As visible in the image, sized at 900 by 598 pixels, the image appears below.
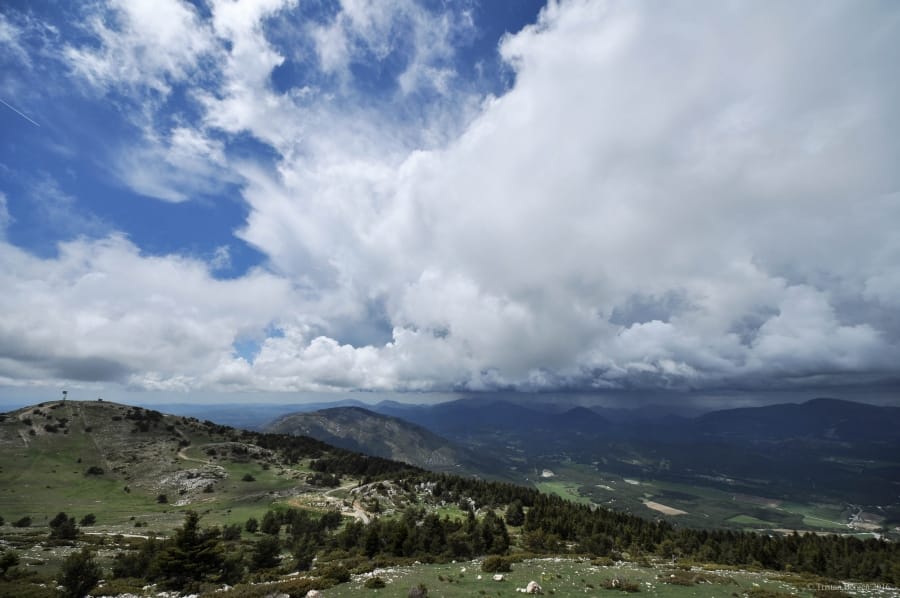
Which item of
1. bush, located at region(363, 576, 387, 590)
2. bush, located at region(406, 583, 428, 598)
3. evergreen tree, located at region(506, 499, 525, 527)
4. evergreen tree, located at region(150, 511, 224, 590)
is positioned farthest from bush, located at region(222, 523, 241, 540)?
evergreen tree, located at region(506, 499, 525, 527)

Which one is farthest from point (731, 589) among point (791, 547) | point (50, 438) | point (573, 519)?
point (50, 438)

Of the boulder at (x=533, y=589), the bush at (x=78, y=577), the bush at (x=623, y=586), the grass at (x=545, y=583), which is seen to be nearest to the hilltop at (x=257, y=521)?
the bush at (x=78, y=577)

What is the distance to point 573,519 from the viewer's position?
94.9 meters

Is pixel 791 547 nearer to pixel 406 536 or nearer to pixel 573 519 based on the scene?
pixel 573 519

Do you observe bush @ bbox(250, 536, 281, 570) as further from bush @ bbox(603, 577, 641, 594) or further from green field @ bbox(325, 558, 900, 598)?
bush @ bbox(603, 577, 641, 594)

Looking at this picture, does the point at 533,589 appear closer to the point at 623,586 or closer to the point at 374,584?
the point at 623,586

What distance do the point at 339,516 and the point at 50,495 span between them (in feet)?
263

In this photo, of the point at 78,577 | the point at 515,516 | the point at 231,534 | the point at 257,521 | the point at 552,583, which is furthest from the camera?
the point at 515,516

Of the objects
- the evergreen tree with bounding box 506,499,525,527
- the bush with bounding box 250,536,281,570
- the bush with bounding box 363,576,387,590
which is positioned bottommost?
the evergreen tree with bounding box 506,499,525,527

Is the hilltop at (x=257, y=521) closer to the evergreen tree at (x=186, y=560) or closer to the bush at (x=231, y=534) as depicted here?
the evergreen tree at (x=186, y=560)

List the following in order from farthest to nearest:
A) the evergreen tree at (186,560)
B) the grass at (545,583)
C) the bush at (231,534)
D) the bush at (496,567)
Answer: the bush at (231,534)
the bush at (496,567)
the evergreen tree at (186,560)
the grass at (545,583)

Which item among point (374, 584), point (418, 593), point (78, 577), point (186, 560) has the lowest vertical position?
point (186, 560)

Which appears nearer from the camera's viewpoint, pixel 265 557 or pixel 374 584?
pixel 374 584

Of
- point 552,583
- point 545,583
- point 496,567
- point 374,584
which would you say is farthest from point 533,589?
point 374,584
